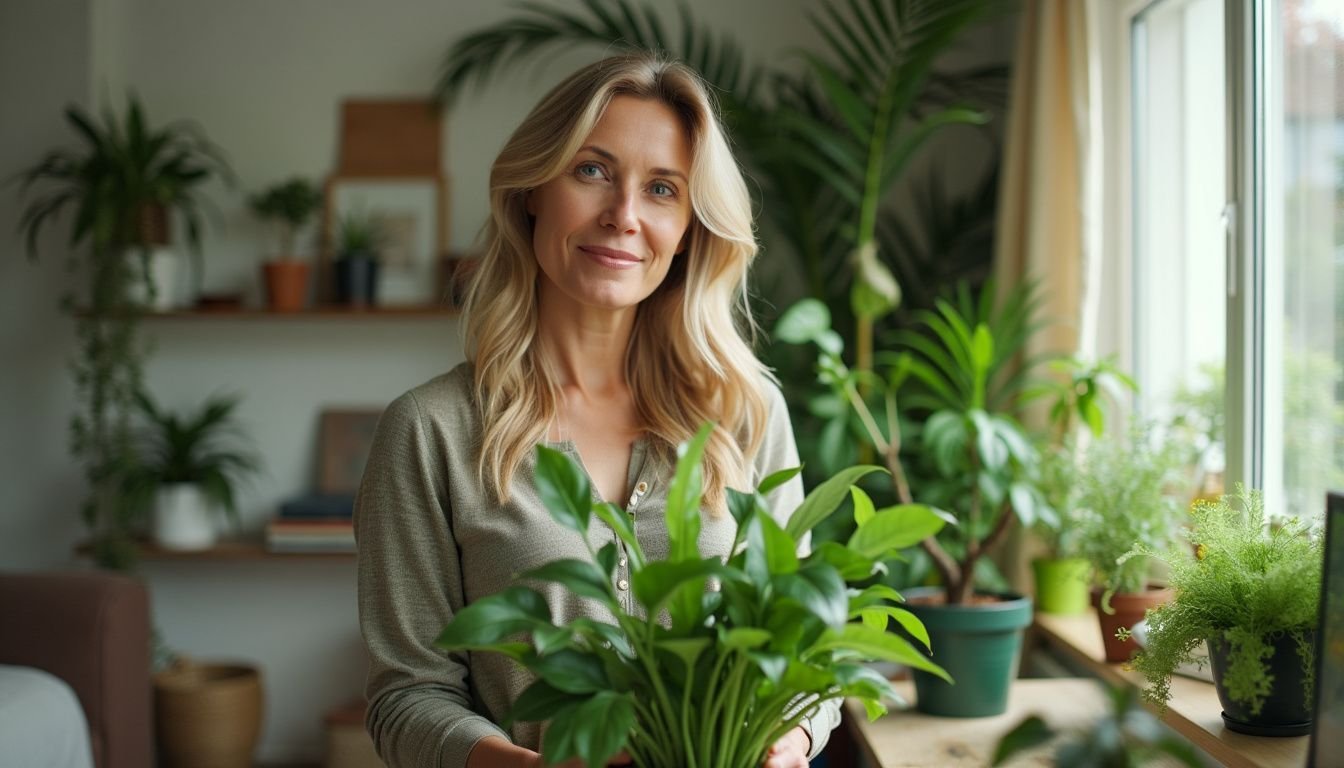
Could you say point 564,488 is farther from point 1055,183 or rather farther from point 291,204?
point 291,204

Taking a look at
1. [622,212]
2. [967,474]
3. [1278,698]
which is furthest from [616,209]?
[967,474]

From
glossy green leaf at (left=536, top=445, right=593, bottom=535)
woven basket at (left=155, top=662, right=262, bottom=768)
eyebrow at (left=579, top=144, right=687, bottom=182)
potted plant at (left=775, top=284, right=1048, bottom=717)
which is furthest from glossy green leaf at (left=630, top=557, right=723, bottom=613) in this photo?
woven basket at (left=155, top=662, right=262, bottom=768)

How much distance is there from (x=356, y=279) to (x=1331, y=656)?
3.00 meters

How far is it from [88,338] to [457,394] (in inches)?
101

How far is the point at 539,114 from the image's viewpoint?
1484mm

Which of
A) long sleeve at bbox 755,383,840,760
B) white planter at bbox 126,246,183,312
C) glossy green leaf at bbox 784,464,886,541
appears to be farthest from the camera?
white planter at bbox 126,246,183,312

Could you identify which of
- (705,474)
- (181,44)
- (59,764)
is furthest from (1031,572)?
(181,44)

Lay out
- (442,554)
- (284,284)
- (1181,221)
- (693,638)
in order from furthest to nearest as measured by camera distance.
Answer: (284,284) → (1181,221) → (442,554) → (693,638)

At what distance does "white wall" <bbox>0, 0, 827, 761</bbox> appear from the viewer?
367cm

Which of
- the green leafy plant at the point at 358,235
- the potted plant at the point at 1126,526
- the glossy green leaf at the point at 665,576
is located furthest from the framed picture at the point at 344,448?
the glossy green leaf at the point at 665,576

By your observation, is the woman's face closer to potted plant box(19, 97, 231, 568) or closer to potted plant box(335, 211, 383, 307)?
potted plant box(335, 211, 383, 307)

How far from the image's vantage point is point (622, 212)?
143 cm

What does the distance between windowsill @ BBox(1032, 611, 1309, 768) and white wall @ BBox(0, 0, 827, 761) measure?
89.3 inches

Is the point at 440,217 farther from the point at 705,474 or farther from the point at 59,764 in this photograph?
the point at 705,474
